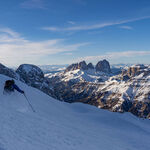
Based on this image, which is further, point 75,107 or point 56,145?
point 75,107

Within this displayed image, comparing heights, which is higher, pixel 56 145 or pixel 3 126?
pixel 3 126

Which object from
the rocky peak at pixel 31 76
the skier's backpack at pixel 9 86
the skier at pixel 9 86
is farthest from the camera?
the rocky peak at pixel 31 76

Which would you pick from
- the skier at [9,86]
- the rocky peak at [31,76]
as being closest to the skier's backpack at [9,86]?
the skier at [9,86]

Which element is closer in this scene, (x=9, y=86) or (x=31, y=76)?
(x=9, y=86)

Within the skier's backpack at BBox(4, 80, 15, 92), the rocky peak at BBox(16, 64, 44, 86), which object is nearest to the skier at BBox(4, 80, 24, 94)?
the skier's backpack at BBox(4, 80, 15, 92)

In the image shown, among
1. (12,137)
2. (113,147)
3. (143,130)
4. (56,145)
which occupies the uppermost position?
(12,137)

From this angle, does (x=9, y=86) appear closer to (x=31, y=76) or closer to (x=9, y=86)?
(x=9, y=86)

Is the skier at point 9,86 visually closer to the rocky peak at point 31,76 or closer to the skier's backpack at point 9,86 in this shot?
the skier's backpack at point 9,86

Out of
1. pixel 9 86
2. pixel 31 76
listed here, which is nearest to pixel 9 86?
pixel 9 86

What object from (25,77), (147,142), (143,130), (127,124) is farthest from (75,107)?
(25,77)

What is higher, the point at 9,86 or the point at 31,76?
the point at 9,86

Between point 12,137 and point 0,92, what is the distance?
15266 mm

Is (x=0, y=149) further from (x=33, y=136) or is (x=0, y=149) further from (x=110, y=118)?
(x=110, y=118)

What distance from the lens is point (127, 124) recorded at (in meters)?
27.5
